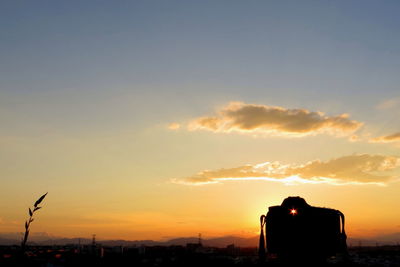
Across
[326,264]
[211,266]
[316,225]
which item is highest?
[316,225]

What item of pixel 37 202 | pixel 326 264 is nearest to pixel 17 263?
pixel 37 202

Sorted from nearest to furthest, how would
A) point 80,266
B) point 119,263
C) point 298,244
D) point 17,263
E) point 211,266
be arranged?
point 17,263
point 298,244
point 80,266
point 119,263
point 211,266

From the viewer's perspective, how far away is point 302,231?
14.4 meters

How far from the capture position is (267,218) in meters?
14.8

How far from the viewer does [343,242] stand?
48.1 ft

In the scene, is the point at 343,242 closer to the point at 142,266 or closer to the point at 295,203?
the point at 295,203

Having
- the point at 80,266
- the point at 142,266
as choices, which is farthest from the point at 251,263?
the point at 80,266

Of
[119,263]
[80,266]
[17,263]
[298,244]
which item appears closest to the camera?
[17,263]

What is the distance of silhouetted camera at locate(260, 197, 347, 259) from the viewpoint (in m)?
14.4

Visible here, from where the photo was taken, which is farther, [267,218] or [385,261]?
[385,261]

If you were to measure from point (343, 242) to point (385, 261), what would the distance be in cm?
6639

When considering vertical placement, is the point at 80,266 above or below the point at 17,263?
below

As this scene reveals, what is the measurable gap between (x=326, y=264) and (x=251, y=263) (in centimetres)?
6243

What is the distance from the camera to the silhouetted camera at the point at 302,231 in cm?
1441
